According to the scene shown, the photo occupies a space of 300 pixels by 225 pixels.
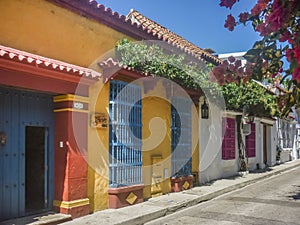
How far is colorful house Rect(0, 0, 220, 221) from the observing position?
6.73m

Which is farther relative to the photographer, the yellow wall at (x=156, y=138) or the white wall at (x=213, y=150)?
the white wall at (x=213, y=150)

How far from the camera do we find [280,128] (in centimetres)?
2506

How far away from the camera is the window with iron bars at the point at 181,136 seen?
11086 mm

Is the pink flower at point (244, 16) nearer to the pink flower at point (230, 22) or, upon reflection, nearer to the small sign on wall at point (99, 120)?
the pink flower at point (230, 22)

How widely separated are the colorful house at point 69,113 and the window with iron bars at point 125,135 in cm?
2

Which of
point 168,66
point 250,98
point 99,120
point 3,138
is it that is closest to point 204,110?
point 250,98

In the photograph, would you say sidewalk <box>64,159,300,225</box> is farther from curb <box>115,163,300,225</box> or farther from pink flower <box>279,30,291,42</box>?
pink flower <box>279,30,291,42</box>

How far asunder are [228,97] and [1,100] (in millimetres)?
9715

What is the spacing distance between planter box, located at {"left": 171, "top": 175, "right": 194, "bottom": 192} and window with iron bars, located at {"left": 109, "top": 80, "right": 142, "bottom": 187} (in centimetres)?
187

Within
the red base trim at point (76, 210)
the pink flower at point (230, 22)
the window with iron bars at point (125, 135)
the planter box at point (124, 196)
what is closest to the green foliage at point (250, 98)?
the window with iron bars at point (125, 135)

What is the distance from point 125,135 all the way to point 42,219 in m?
2.89

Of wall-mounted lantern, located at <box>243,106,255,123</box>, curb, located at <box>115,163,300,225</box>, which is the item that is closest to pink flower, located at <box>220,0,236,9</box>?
curb, located at <box>115,163,300,225</box>

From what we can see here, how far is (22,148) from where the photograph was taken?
7.11 meters

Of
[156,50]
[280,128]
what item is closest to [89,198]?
[156,50]
